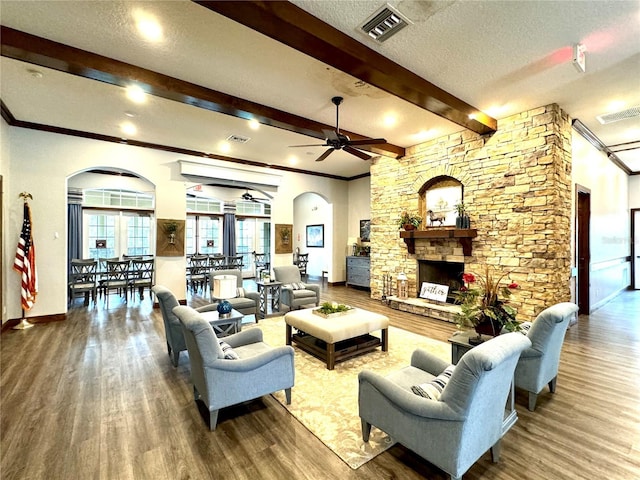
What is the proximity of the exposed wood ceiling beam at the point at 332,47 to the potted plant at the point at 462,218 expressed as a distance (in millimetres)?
1902

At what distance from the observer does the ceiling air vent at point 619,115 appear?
4748mm

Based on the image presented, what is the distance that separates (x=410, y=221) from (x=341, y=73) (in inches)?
143

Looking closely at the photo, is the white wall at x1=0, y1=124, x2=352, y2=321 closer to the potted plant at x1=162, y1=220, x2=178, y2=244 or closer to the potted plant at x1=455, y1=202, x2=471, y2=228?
the potted plant at x1=162, y1=220, x2=178, y2=244

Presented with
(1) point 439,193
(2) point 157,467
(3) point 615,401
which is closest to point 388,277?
(1) point 439,193

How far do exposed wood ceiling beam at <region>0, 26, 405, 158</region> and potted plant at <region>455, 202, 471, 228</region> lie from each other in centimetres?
334

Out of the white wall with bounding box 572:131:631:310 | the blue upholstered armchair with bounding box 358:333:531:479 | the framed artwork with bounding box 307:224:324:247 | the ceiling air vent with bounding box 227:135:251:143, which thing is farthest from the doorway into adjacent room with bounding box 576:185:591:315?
the framed artwork with bounding box 307:224:324:247

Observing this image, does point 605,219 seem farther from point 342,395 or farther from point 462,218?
point 342,395

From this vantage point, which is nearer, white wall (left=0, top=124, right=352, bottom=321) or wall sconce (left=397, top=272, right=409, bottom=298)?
white wall (left=0, top=124, right=352, bottom=321)

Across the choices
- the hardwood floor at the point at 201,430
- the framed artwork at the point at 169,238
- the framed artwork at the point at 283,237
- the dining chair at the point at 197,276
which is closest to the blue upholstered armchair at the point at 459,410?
the hardwood floor at the point at 201,430

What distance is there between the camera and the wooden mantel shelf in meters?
5.45

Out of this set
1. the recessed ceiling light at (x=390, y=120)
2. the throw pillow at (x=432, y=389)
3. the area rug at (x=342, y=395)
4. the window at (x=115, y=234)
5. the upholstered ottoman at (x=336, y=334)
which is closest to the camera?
the throw pillow at (x=432, y=389)

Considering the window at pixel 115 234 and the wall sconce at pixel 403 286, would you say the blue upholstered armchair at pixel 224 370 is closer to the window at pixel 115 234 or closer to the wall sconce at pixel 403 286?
the wall sconce at pixel 403 286

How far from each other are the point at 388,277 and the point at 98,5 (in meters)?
6.47

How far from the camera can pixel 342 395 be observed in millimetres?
2947
